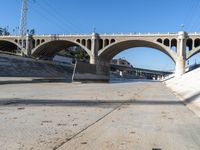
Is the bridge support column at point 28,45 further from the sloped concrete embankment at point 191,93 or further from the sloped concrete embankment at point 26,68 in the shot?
the sloped concrete embankment at point 191,93

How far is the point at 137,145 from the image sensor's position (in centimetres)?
677

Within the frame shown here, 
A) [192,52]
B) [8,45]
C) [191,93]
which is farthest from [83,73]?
[8,45]

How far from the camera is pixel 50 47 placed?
126 meters

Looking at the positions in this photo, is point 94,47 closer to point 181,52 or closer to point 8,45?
point 181,52

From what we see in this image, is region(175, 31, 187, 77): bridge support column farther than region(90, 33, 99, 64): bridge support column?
No

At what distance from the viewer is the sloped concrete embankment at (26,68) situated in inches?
2758

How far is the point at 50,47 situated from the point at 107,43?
22276 millimetres

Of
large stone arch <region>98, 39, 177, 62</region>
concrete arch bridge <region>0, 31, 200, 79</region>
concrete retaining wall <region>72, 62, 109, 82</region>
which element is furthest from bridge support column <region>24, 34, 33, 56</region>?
concrete retaining wall <region>72, 62, 109, 82</region>

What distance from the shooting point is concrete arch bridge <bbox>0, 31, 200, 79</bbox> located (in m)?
100

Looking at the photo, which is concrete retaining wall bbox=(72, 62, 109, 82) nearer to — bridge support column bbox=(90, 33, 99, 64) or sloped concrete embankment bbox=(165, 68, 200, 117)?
sloped concrete embankment bbox=(165, 68, 200, 117)

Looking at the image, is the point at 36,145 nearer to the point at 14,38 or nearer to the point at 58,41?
the point at 58,41

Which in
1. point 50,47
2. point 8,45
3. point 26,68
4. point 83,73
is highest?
point 8,45

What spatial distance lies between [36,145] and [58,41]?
11330 centimetres

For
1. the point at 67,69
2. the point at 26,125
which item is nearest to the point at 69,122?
the point at 26,125
